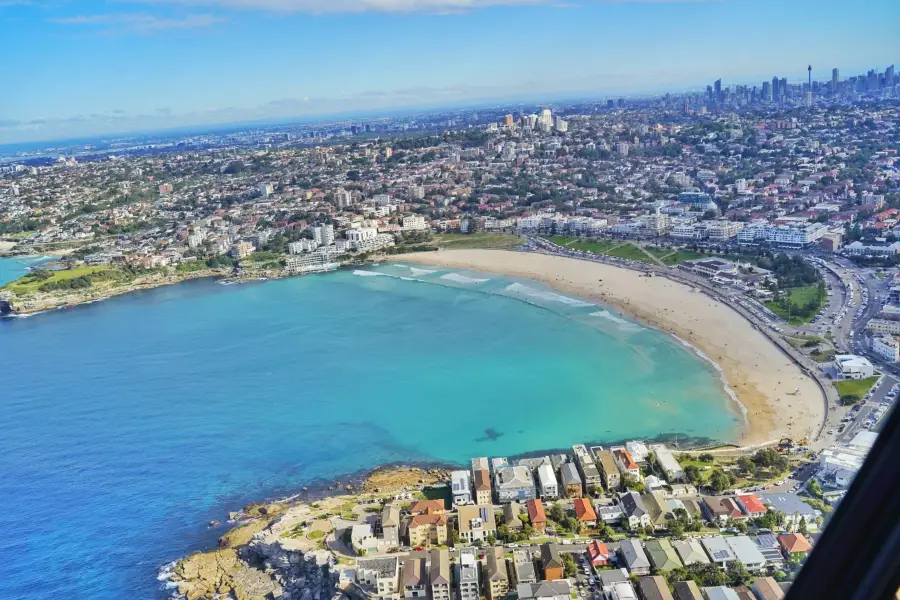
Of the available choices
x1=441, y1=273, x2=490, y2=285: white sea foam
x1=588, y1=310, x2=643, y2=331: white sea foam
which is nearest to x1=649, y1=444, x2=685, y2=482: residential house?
x1=588, y1=310, x2=643, y2=331: white sea foam

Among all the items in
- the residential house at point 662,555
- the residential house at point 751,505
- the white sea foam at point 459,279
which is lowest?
the residential house at point 662,555

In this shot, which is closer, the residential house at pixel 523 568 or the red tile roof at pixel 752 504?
the residential house at pixel 523 568

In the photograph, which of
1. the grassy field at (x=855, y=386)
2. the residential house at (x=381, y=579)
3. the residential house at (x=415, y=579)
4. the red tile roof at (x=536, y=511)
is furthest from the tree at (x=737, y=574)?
the grassy field at (x=855, y=386)

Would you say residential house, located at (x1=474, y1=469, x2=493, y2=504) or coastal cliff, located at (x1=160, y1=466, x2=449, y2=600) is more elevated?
residential house, located at (x1=474, y1=469, x2=493, y2=504)

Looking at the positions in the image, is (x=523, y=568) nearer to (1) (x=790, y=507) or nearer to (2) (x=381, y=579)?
(2) (x=381, y=579)

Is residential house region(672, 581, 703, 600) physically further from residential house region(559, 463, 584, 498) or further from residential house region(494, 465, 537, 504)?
residential house region(494, 465, 537, 504)

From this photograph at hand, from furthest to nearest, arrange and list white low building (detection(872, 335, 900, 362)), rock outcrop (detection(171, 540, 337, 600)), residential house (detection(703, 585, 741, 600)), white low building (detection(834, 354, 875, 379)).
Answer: white low building (detection(872, 335, 900, 362)) < white low building (detection(834, 354, 875, 379)) < rock outcrop (detection(171, 540, 337, 600)) < residential house (detection(703, 585, 741, 600))

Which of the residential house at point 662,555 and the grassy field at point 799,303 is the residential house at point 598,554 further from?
the grassy field at point 799,303
